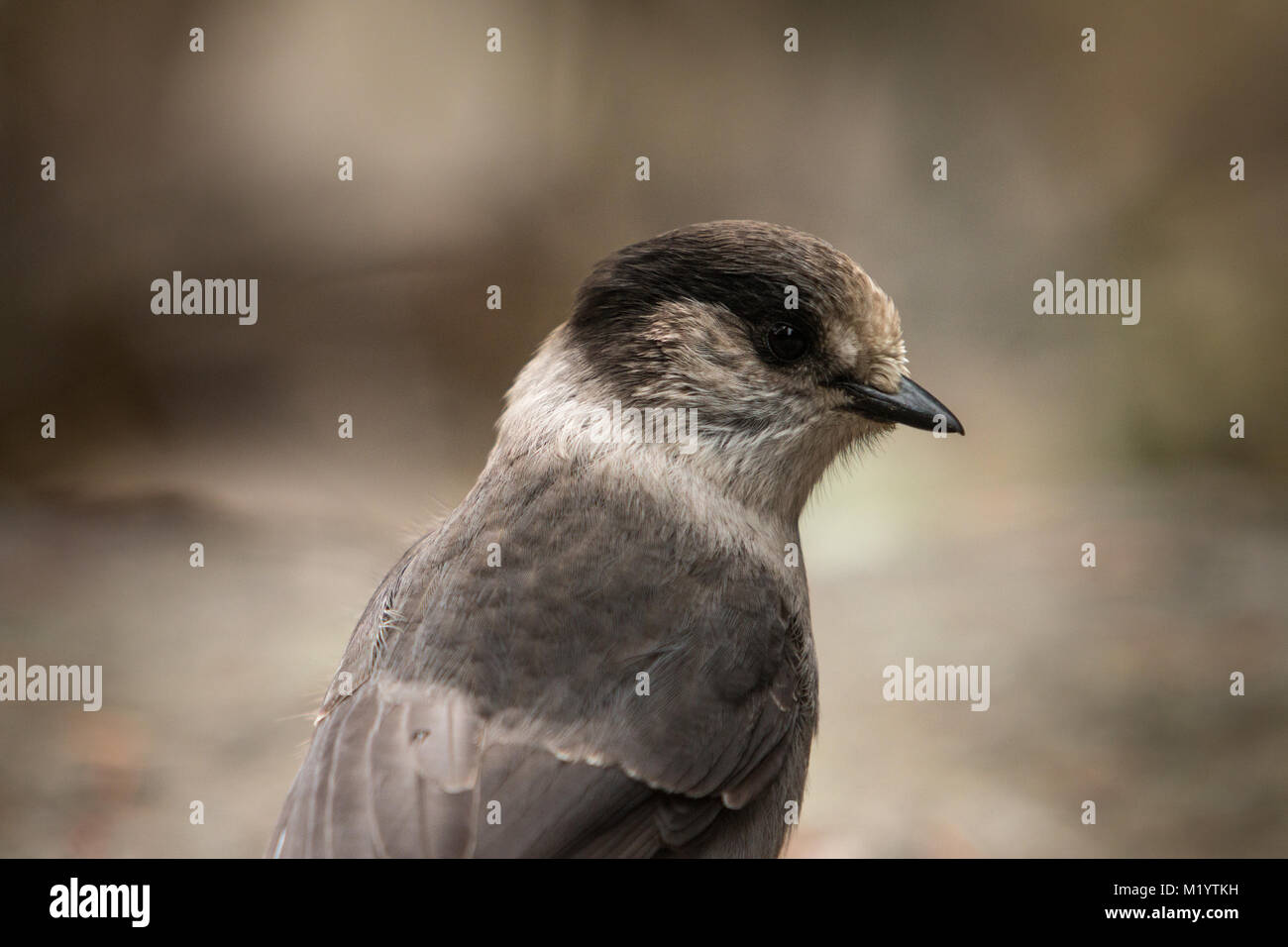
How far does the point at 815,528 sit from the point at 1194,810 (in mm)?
2177

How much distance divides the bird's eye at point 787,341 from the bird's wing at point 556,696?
43 centimetres

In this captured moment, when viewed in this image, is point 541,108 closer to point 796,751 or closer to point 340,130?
point 340,130

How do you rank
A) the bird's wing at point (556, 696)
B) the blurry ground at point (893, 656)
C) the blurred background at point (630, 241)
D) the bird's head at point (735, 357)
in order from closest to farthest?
the bird's wing at point (556, 696) < the bird's head at point (735, 357) < the blurry ground at point (893, 656) < the blurred background at point (630, 241)

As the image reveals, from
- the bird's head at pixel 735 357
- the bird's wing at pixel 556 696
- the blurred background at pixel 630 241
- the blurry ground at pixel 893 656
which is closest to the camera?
the bird's wing at pixel 556 696

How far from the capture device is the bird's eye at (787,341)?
→ 2.70 meters

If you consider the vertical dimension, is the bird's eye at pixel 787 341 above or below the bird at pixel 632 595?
above

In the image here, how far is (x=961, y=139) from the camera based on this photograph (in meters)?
6.64

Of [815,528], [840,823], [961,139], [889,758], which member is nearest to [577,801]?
[840,823]

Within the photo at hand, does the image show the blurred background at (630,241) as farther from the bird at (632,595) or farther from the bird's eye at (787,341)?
the bird's eye at (787,341)

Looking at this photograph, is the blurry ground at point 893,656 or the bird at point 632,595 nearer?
the bird at point 632,595

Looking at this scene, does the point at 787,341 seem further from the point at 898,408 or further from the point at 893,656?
the point at 893,656

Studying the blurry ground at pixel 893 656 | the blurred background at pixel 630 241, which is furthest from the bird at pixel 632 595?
the blurred background at pixel 630 241

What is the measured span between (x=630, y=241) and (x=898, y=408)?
382 cm

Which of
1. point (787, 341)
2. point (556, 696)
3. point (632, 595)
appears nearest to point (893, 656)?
point (787, 341)
